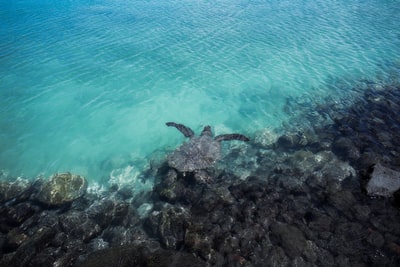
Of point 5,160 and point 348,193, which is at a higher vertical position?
point 348,193

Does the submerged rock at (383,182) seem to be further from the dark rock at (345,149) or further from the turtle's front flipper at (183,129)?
the turtle's front flipper at (183,129)

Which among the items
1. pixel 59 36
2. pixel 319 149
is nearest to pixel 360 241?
pixel 319 149

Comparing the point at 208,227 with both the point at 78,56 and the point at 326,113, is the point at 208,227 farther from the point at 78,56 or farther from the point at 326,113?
the point at 78,56

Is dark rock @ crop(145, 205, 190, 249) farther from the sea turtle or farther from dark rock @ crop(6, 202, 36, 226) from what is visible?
dark rock @ crop(6, 202, 36, 226)

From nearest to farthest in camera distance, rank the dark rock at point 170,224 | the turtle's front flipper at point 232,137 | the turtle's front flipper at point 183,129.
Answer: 1. the dark rock at point 170,224
2. the turtle's front flipper at point 232,137
3. the turtle's front flipper at point 183,129

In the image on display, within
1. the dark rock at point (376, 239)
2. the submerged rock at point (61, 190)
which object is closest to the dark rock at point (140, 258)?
the submerged rock at point (61, 190)

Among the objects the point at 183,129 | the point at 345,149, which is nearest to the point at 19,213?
the point at 183,129
